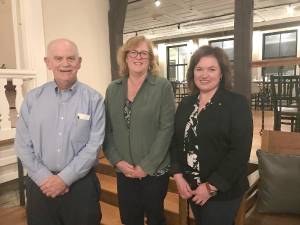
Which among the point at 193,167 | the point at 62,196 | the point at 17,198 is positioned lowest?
the point at 17,198

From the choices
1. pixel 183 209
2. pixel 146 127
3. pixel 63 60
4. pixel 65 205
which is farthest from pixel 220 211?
pixel 63 60

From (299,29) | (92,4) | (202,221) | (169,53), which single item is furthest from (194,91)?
(169,53)

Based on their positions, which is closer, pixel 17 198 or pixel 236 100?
pixel 236 100

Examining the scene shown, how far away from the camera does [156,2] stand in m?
6.93

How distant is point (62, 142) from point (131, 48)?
624 mm

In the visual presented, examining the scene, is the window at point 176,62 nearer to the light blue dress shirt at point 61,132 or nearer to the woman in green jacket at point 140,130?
the woman in green jacket at point 140,130

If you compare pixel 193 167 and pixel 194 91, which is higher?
pixel 194 91

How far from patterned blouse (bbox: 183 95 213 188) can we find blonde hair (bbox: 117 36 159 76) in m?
0.37

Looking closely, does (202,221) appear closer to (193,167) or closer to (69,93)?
(193,167)

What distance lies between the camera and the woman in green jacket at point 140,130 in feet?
5.21

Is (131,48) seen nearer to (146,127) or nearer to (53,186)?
(146,127)

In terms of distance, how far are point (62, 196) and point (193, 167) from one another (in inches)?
27.9

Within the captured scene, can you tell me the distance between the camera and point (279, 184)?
196 centimetres

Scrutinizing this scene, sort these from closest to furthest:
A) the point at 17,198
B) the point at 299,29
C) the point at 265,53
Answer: the point at 17,198 < the point at 299,29 < the point at 265,53
